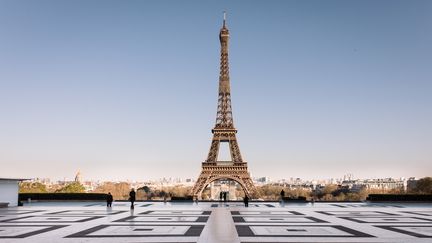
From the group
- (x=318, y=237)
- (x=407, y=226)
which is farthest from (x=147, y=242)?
(x=407, y=226)

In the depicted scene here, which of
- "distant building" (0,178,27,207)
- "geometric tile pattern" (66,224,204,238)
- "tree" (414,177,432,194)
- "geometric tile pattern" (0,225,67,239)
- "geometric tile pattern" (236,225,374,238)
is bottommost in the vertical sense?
"tree" (414,177,432,194)

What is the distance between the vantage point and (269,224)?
1941cm

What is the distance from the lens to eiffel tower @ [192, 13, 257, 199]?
63244mm

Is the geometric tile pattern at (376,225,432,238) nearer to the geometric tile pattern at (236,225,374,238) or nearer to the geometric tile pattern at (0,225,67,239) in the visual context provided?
the geometric tile pattern at (236,225,374,238)

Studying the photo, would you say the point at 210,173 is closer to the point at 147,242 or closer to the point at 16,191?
the point at 16,191

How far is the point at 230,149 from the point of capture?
6712 centimetres

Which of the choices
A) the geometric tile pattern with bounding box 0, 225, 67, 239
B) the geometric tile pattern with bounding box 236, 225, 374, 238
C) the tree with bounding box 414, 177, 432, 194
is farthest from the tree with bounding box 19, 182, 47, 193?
the tree with bounding box 414, 177, 432, 194

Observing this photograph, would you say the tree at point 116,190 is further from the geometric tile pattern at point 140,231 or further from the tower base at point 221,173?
the geometric tile pattern at point 140,231

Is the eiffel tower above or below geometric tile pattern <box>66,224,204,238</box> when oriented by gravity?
above

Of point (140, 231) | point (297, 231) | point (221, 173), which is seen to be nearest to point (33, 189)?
point (221, 173)

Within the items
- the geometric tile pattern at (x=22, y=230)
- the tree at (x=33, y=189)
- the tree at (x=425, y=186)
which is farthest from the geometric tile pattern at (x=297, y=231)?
the tree at (x=425, y=186)

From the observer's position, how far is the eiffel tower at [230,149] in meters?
63.2

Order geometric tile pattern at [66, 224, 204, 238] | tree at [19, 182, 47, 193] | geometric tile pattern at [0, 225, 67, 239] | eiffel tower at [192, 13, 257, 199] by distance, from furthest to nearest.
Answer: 1. tree at [19, 182, 47, 193]
2. eiffel tower at [192, 13, 257, 199]
3. geometric tile pattern at [66, 224, 204, 238]
4. geometric tile pattern at [0, 225, 67, 239]

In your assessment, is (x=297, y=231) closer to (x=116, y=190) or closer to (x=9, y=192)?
(x=9, y=192)
